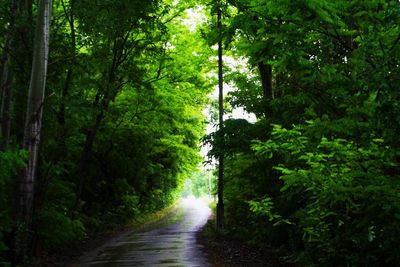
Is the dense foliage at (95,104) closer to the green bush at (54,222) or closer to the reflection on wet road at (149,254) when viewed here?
the green bush at (54,222)

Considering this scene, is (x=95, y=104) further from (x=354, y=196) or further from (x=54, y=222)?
(x=354, y=196)

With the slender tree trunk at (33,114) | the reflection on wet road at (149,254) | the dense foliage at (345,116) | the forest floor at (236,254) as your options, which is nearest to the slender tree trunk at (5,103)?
the slender tree trunk at (33,114)

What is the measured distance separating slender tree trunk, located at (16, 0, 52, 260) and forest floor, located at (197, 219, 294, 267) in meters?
5.19

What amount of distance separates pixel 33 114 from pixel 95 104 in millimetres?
4656

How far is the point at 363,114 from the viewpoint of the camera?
5766mm

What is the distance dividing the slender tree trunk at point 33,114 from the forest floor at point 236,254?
519cm

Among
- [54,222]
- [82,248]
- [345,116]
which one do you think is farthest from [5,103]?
[345,116]

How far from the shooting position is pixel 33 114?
1002 centimetres

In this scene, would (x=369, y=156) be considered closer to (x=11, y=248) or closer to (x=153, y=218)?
(x=11, y=248)

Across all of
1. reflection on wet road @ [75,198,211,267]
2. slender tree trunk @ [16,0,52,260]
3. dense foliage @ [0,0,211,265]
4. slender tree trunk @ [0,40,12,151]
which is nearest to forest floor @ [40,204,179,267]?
dense foliage @ [0,0,211,265]

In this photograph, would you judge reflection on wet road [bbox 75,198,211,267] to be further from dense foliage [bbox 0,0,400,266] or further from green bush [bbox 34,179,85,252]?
dense foliage [bbox 0,0,400,266]

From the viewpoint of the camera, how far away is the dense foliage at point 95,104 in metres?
11.2

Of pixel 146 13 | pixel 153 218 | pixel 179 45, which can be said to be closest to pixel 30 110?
pixel 146 13

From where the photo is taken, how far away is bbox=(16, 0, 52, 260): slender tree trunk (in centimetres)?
998
